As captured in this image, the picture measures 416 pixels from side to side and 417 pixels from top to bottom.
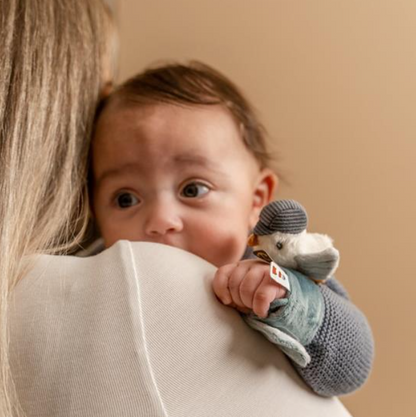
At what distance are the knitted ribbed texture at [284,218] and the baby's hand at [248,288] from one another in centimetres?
6

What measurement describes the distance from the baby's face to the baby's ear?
0.26 ft

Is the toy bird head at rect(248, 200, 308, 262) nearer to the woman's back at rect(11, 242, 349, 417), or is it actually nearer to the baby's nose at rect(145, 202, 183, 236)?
the woman's back at rect(11, 242, 349, 417)

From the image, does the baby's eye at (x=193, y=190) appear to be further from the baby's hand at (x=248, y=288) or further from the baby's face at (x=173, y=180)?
the baby's hand at (x=248, y=288)

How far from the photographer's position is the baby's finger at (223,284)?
2.40ft

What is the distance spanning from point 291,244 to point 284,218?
4 centimetres

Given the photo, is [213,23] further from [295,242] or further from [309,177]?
[295,242]

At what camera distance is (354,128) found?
53.1 inches

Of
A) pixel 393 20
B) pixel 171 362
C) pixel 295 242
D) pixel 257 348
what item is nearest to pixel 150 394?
pixel 171 362

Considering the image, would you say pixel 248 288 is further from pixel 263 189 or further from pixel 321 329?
pixel 263 189

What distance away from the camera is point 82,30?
1052 mm

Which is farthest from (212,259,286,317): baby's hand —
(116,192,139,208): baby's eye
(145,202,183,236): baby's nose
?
(116,192,139,208): baby's eye

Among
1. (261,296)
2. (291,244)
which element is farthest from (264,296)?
(291,244)

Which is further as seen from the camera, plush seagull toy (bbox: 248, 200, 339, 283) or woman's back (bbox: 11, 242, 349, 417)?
plush seagull toy (bbox: 248, 200, 339, 283)

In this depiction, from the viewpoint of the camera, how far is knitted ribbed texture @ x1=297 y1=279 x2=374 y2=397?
783 millimetres
